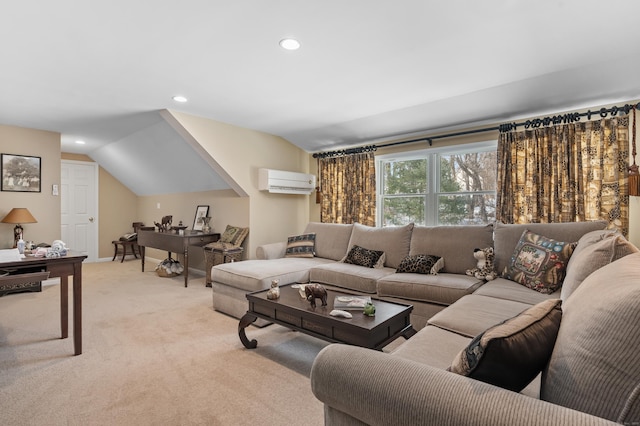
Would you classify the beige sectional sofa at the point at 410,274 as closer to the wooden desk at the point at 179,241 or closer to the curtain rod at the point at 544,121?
the curtain rod at the point at 544,121

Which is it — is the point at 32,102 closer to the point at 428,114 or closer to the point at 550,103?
the point at 428,114

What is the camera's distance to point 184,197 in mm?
5879

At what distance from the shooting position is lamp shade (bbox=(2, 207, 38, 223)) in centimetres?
426

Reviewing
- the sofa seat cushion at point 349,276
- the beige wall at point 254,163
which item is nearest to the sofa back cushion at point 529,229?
the sofa seat cushion at point 349,276

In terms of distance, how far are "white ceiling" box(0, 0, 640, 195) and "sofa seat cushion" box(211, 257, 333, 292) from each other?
1.78 metres

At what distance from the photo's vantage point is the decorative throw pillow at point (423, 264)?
10.00 ft

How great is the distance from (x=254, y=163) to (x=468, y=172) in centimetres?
289

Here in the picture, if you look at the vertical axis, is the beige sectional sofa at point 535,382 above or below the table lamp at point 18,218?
below

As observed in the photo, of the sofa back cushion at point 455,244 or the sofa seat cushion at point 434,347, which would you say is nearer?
the sofa seat cushion at point 434,347

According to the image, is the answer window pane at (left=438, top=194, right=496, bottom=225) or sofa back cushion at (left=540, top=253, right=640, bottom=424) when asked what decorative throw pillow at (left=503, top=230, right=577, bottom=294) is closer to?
window pane at (left=438, top=194, right=496, bottom=225)

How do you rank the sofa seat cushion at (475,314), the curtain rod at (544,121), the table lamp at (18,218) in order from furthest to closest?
the table lamp at (18,218)
the curtain rod at (544,121)
the sofa seat cushion at (475,314)

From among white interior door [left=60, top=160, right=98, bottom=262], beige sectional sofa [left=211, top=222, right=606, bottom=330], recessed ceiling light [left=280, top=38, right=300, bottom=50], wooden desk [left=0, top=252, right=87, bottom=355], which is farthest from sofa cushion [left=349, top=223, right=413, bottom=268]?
white interior door [left=60, top=160, right=98, bottom=262]

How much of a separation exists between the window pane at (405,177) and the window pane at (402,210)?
109 mm

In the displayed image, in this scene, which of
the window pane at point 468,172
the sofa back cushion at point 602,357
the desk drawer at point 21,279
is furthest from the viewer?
the window pane at point 468,172
